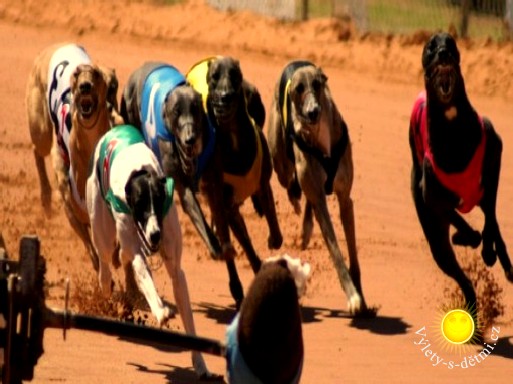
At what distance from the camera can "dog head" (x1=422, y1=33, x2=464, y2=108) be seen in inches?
421

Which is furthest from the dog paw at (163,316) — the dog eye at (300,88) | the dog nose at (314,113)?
the dog eye at (300,88)

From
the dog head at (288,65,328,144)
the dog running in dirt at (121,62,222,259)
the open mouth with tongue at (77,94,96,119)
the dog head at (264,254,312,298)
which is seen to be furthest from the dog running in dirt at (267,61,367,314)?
the dog head at (264,254,312,298)

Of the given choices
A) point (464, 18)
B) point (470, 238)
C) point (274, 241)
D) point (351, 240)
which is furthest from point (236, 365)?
point (464, 18)

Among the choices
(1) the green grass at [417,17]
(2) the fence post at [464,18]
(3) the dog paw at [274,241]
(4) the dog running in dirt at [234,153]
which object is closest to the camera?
(4) the dog running in dirt at [234,153]

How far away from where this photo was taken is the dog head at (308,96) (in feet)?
39.0

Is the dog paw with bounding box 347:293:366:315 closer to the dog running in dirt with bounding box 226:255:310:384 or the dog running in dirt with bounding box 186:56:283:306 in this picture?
the dog running in dirt with bounding box 186:56:283:306

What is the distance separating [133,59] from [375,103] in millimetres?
3169

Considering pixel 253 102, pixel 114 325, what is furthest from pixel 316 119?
pixel 114 325

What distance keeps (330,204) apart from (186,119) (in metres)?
5.05

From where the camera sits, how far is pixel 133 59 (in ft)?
71.2

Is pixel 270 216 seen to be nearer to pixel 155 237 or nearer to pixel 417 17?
pixel 155 237

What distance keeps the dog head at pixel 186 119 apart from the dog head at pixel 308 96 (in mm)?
780

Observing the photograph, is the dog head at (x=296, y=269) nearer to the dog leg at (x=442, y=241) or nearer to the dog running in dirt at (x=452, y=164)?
the dog running in dirt at (x=452, y=164)

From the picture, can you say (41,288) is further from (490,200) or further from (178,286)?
(490,200)
